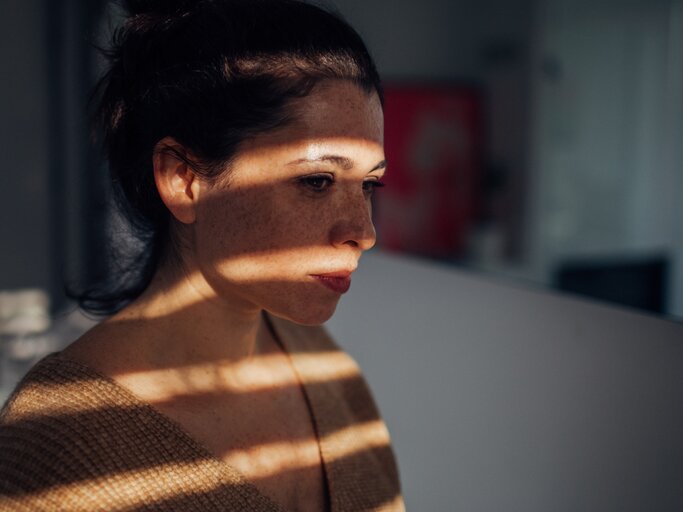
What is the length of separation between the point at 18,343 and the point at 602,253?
3188 mm

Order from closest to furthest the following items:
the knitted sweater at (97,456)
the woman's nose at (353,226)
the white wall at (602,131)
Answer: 1. the knitted sweater at (97,456)
2. the woman's nose at (353,226)
3. the white wall at (602,131)

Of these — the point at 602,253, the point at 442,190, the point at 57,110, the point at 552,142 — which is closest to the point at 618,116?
the point at 552,142

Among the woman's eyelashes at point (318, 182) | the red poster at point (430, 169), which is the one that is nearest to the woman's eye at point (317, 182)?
the woman's eyelashes at point (318, 182)

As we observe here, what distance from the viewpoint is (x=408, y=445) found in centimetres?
132

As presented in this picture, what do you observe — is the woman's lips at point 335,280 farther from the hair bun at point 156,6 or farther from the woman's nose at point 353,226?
the hair bun at point 156,6

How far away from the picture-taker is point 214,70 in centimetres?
81

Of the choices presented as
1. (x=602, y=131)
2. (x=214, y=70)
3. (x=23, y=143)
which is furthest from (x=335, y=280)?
(x=602, y=131)

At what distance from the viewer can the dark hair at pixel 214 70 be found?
0.81m

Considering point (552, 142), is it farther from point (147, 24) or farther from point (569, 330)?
point (147, 24)

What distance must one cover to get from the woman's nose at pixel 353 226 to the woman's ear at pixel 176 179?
182mm

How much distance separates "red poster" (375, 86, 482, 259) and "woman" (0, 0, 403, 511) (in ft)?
9.10

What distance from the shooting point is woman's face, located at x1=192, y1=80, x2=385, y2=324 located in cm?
81

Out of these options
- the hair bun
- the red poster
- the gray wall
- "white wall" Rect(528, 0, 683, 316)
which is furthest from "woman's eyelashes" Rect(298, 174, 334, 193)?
"white wall" Rect(528, 0, 683, 316)

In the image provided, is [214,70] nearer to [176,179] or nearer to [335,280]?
[176,179]
